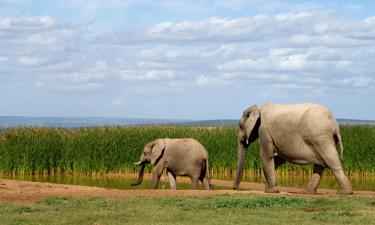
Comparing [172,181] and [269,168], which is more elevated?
[269,168]

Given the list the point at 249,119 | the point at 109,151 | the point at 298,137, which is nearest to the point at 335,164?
the point at 298,137

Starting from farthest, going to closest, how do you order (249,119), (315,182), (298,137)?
(249,119), (315,182), (298,137)

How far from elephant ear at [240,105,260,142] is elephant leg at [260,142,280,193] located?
0.64 meters

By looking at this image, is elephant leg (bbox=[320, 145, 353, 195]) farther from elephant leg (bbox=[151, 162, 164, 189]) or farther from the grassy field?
the grassy field

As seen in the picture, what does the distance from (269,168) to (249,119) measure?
1.33 metres

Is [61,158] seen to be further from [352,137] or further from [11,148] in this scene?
[352,137]

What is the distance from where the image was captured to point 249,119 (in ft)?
64.6

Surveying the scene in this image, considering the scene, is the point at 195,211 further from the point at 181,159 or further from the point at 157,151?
the point at 157,151

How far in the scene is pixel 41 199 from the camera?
673 inches

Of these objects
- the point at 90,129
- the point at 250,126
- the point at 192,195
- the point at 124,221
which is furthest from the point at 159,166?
the point at 90,129

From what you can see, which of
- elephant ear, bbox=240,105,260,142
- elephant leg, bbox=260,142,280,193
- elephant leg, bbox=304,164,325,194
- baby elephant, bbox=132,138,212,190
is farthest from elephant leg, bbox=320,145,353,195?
baby elephant, bbox=132,138,212,190

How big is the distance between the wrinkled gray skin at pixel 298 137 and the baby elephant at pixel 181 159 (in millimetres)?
2201

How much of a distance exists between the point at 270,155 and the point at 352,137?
12890mm

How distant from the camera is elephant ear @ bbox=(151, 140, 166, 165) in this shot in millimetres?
22156
